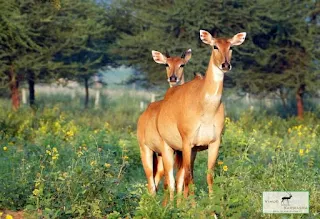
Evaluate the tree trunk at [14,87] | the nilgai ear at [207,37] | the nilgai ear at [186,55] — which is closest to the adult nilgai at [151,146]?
the nilgai ear at [207,37]

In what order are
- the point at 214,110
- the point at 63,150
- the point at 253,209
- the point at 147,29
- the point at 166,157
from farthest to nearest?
the point at 147,29
the point at 63,150
the point at 166,157
the point at 214,110
the point at 253,209

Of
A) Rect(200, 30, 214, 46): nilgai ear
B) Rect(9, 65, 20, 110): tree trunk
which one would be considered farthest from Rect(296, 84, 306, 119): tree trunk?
Rect(200, 30, 214, 46): nilgai ear

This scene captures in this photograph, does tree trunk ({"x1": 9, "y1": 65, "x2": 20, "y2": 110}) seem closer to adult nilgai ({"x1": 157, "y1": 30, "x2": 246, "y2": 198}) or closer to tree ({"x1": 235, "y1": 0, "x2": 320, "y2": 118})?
tree ({"x1": 235, "y1": 0, "x2": 320, "y2": 118})

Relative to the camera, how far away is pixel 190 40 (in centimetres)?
3206

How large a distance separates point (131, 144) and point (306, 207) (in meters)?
7.29

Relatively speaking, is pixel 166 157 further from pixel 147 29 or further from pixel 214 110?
pixel 147 29

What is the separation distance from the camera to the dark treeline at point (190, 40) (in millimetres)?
30906

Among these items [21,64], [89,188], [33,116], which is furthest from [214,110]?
[21,64]

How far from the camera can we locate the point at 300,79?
3200 centimetres

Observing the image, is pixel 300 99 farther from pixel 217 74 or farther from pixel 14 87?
pixel 217 74

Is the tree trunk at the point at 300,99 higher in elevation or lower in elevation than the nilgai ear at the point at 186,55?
lower

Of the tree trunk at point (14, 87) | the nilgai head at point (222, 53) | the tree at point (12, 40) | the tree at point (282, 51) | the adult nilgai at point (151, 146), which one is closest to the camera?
the nilgai head at point (222, 53)

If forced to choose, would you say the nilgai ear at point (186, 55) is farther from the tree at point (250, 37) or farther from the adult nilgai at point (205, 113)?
the tree at point (250, 37)

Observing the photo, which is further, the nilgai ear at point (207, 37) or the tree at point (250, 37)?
the tree at point (250, 37)
